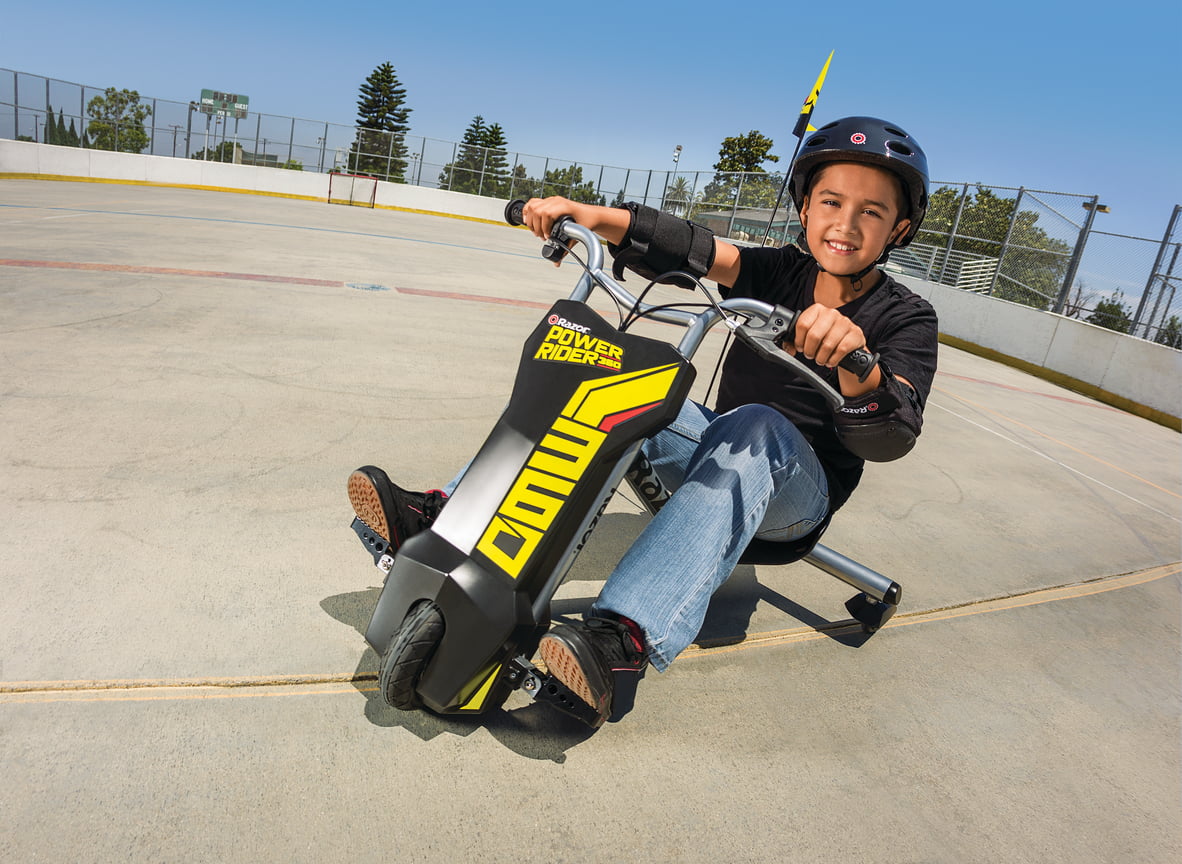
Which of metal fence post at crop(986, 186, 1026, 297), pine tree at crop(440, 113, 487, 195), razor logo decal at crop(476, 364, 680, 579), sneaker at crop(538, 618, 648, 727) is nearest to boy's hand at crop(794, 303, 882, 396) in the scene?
razor logo decal at crop(476, 364, 680, 579)

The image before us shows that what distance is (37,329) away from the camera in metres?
3.99

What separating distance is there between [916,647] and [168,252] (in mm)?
7175

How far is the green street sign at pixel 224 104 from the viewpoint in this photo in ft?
69.5

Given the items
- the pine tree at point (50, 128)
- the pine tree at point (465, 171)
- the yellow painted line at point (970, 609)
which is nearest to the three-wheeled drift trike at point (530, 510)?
the yellow painted line at point (970, 609)

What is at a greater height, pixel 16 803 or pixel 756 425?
pixel 756 425

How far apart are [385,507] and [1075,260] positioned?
489 inches

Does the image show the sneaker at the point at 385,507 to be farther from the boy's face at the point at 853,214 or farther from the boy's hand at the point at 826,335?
the boy's face at the point at 853,214

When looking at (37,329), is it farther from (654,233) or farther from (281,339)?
(654,233)

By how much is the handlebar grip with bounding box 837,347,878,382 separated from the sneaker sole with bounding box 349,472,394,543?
1079 mm

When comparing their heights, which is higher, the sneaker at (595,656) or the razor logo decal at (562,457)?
the razor logo decal at (562,457)

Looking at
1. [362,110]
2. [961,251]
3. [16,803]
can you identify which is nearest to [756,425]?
[16,803]

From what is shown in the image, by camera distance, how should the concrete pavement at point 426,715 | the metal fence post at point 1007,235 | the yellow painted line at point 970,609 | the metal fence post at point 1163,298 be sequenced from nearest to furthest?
the concrete pavement at point 426,715, the yellow painted line at point 970,609, the metal fence post at point 1163,298, the metal fence post at point 1007,235

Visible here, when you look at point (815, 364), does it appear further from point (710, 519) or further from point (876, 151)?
point (710, 519)

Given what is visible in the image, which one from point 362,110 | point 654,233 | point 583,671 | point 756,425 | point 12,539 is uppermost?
point 362,110
